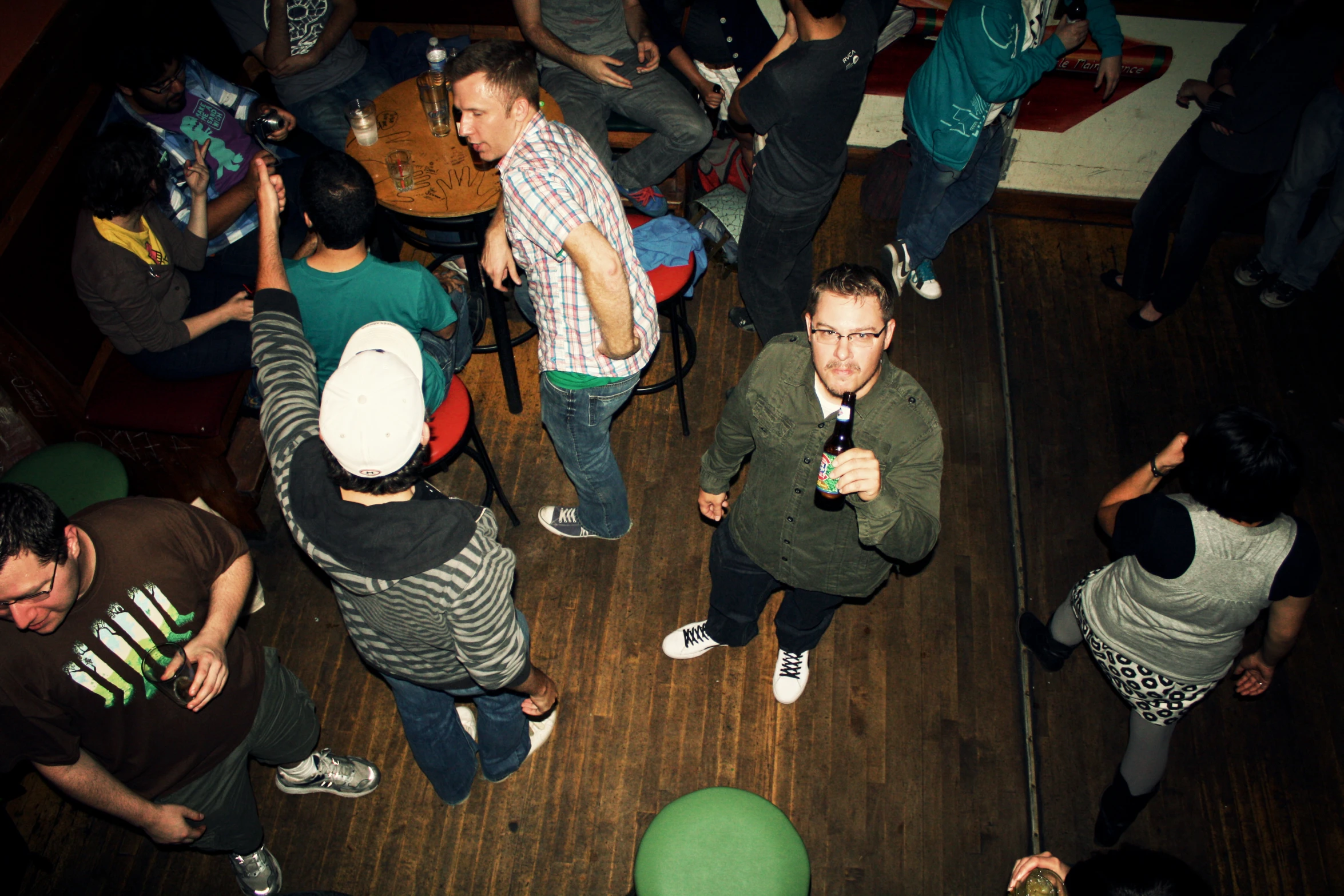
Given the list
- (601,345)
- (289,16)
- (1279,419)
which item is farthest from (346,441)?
(1279,419)

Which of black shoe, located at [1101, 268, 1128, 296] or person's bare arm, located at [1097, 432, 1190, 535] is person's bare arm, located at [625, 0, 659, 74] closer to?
black shoe, located at [1101, 268, 1128, 296]

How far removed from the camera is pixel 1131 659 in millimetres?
2514

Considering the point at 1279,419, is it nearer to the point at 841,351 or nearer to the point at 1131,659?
the point at 1131,659

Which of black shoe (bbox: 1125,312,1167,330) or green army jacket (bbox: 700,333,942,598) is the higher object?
green army jacket (bbox: 700,333,942,598)

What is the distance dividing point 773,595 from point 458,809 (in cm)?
149

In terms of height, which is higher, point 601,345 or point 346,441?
point 346,441

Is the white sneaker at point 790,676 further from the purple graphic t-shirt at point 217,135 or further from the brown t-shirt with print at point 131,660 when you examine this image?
the purple graphic t-shirt at point 217,135

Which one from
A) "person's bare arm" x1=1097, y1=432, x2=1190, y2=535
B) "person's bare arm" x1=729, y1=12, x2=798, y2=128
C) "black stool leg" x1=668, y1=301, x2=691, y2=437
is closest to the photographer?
"person's bare arm" x1=1097, y1=432, x2=1190, y2=535

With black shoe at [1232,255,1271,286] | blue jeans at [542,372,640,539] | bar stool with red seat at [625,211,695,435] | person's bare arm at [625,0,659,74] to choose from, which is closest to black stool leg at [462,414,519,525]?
blue jeans at [542,372,640,539]

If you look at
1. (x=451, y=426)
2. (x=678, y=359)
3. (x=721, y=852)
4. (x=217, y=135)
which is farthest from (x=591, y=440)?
(x=217, y=135)

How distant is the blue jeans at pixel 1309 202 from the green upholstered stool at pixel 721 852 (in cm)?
406

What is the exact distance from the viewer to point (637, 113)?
154 inches

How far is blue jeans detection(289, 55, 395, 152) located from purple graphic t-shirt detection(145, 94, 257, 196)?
0.42m

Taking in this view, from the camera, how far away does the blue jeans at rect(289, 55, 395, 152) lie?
4.03m
